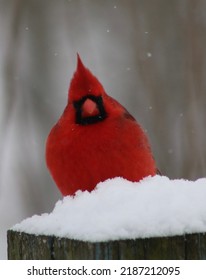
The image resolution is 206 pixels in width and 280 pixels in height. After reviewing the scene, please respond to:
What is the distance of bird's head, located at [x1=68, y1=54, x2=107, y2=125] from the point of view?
2.63 m

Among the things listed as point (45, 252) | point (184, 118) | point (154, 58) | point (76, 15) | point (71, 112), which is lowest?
point (45, 252)

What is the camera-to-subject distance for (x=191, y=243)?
5.43 feet

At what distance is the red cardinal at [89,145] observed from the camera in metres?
2.65

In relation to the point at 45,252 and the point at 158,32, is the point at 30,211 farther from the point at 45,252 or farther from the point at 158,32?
the point at 45,252

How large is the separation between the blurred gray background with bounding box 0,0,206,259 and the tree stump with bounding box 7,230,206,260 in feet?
9.70

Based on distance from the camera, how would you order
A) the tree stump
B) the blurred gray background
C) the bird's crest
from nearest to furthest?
1. the tree stump
2. the bird's crest
3. the blurred gray background

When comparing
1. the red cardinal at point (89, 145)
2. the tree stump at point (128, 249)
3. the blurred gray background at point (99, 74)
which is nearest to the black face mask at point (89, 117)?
the red cardinal at point (89, 145)

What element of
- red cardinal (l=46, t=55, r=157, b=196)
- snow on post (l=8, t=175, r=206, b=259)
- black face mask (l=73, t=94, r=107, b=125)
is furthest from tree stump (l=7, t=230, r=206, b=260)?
black face mask (l=73, t=94, r=107, b=125)

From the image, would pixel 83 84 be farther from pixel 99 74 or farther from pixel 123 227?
pixel 99 74

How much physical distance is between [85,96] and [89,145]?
0.61 ft

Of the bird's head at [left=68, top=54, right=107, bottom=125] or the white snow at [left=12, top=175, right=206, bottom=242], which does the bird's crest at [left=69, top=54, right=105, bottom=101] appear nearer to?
the bird's head at [left=68, top=54, right=107, bottom=125]

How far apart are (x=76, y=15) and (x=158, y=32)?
2.52ft

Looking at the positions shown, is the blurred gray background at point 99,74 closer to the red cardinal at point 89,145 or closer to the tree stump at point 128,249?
the red cardinal at point 89,145

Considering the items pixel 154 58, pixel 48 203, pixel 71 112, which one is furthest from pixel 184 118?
pixel 71 112
